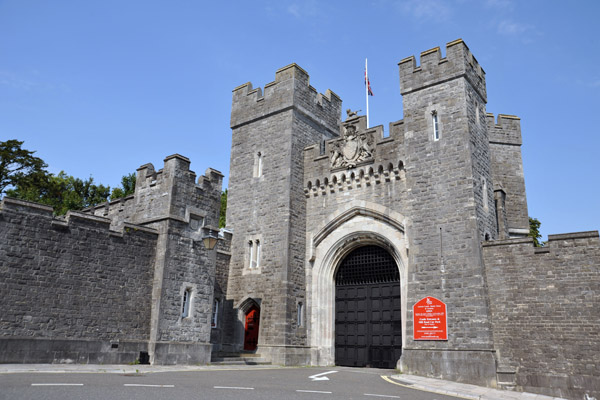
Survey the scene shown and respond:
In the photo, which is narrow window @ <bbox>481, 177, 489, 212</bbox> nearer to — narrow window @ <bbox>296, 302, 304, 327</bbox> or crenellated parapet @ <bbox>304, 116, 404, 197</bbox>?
crenellated parapet @ <bbox>304, 116, 404, 197</bbox>

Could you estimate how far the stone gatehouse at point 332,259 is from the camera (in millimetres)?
13023

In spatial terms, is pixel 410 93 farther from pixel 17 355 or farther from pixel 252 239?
pixel 17 355

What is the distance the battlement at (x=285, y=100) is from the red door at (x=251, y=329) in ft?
27.6

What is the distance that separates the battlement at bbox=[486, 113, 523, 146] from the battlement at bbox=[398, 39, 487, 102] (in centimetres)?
284

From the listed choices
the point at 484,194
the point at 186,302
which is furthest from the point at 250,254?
the point at 484,194

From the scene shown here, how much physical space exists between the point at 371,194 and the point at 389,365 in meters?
6.23

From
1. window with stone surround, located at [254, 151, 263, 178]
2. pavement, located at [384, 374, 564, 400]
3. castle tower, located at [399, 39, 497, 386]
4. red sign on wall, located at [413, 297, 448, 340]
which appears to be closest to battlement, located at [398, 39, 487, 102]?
castle tower, located at [399, 39, 497, 386]

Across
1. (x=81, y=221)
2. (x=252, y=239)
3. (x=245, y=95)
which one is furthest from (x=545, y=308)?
(x=245, y=95)

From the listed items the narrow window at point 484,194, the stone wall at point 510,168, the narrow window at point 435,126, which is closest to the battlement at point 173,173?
the narrow window at point 435,126

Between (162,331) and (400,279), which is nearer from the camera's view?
(162,331)

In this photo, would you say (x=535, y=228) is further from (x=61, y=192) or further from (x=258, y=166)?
(x=61, y=192)

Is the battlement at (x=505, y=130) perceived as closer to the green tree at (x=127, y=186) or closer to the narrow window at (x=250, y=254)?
the narrow window at (x=250, y=254)

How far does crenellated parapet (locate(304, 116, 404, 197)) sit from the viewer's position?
Answer: 18047 mm

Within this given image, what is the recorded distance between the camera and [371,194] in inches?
722
